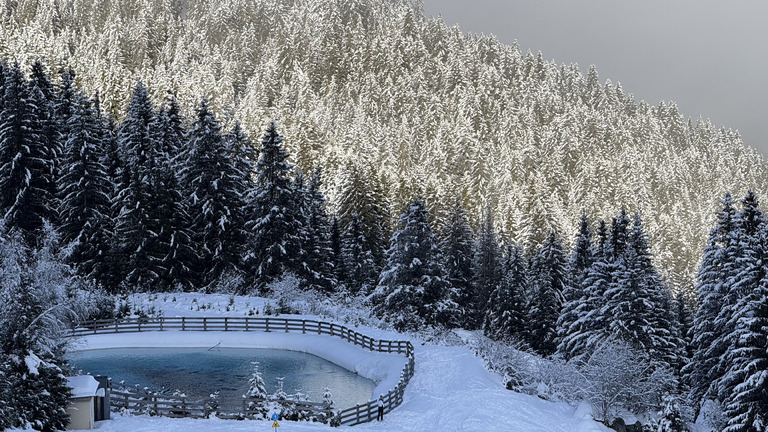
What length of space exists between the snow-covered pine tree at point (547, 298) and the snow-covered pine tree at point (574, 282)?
80 centimetres

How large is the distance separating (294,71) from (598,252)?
127m

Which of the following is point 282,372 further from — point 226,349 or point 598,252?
point 598,252

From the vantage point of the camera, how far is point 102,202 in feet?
188

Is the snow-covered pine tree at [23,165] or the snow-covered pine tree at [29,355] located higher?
the snow-covered pine tree at [23,165]

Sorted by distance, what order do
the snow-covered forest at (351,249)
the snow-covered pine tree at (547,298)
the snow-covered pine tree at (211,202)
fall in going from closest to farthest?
the snow-covered forest at (351,249) → the snow-covered pine tree at (211,202) → the snow-covered pine tree at (547,298)

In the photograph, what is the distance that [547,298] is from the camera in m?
58.1

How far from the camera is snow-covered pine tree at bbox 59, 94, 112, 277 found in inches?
2158

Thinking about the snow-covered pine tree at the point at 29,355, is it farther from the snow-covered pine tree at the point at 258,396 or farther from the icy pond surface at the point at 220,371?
the icy pond surface at the point at 220,371

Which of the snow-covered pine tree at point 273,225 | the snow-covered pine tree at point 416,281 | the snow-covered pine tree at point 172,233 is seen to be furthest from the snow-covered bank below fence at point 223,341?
the snow-covered pine tree at point 273,225

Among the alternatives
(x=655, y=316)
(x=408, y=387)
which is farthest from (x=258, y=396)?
(x=655, y=316)

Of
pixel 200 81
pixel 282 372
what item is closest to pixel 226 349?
pixel 282 372

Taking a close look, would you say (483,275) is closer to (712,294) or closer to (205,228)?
(205,228)

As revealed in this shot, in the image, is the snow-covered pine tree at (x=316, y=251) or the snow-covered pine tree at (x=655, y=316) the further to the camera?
the snow-covered pine tree at (x=316, y=251)

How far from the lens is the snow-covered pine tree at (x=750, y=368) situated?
32375 millimetres
